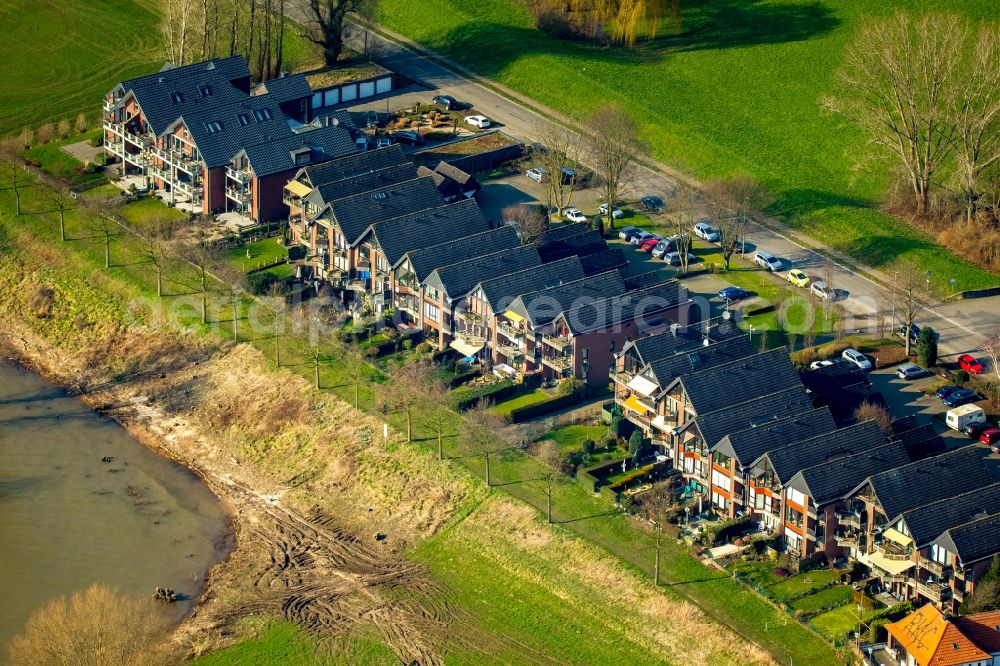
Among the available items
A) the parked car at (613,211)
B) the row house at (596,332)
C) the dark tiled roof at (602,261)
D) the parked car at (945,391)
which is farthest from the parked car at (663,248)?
the parked car at (945,391)

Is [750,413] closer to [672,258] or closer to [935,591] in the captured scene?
[935,591]

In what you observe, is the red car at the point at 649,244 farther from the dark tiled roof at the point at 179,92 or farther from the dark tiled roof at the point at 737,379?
the dark tiled roof at the point at 179,92

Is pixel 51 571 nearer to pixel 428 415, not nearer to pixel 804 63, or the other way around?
pixel 428 415

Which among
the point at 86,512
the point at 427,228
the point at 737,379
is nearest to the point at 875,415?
the point at 737,379

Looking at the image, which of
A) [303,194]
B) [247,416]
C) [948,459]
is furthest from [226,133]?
[948,459]

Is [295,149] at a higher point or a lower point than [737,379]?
higher

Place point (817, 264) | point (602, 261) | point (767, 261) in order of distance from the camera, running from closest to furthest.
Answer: point (602, 261) → point (767, 261) → point (817, 264)

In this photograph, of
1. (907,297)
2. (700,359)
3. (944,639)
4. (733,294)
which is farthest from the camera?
(733,294)
